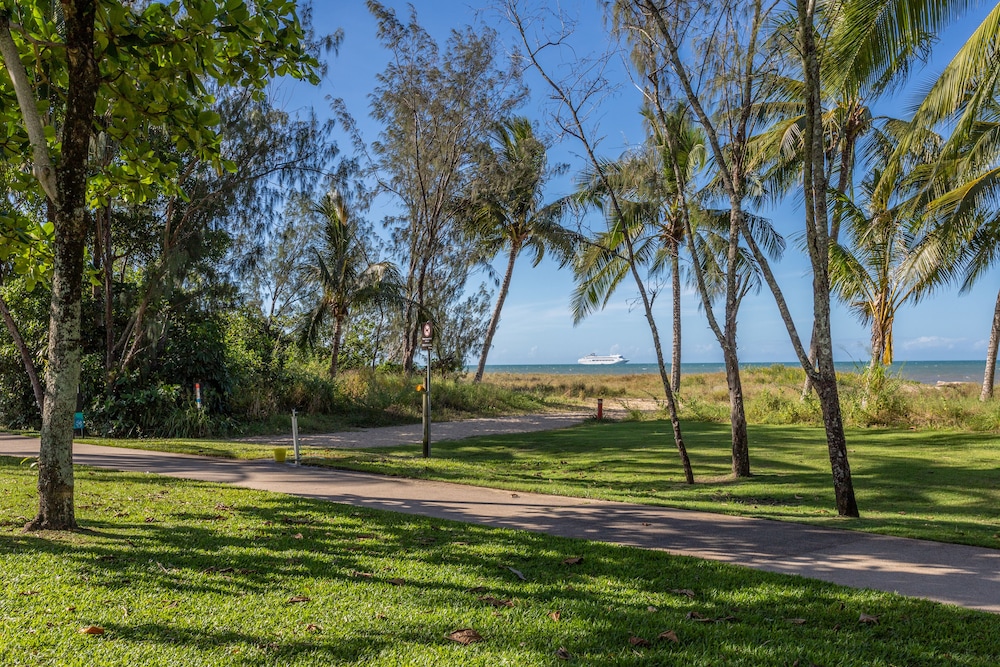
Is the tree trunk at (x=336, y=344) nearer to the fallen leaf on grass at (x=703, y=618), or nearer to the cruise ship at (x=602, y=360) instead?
the fallen leaf on grass at (x=703, y=618)

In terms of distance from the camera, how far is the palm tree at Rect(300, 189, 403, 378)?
77.9 feet

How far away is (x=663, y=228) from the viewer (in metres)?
23.3

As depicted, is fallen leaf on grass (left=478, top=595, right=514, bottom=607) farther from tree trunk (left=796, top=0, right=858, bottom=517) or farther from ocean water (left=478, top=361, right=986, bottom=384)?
ocean water (left=478, top=361, right=986, bottom=384)

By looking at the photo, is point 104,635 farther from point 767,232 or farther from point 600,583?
point 767,232

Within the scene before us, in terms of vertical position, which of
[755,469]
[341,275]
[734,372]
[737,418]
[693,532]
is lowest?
[755,469]

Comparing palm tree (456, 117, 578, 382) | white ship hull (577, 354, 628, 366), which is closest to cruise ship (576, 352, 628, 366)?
white ship hull (577, 354, 628, 366)

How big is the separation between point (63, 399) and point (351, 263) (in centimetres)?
1937

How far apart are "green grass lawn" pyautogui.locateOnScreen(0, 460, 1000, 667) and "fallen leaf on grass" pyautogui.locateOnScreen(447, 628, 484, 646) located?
60 millimetres

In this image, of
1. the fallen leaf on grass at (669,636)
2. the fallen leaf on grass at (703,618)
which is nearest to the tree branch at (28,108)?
the fallen leaf on grass at (669,636)

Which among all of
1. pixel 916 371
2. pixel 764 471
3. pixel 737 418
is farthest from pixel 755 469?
pixel 916 371

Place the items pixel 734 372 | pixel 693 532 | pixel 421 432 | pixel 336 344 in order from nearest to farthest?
pixel 693 532 → pixel 734 372 → pixel 421 432 → pixel 336 344

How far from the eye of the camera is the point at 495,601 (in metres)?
4.23

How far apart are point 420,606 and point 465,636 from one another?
55cm

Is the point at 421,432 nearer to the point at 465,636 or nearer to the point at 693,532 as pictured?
the point at 693,532
